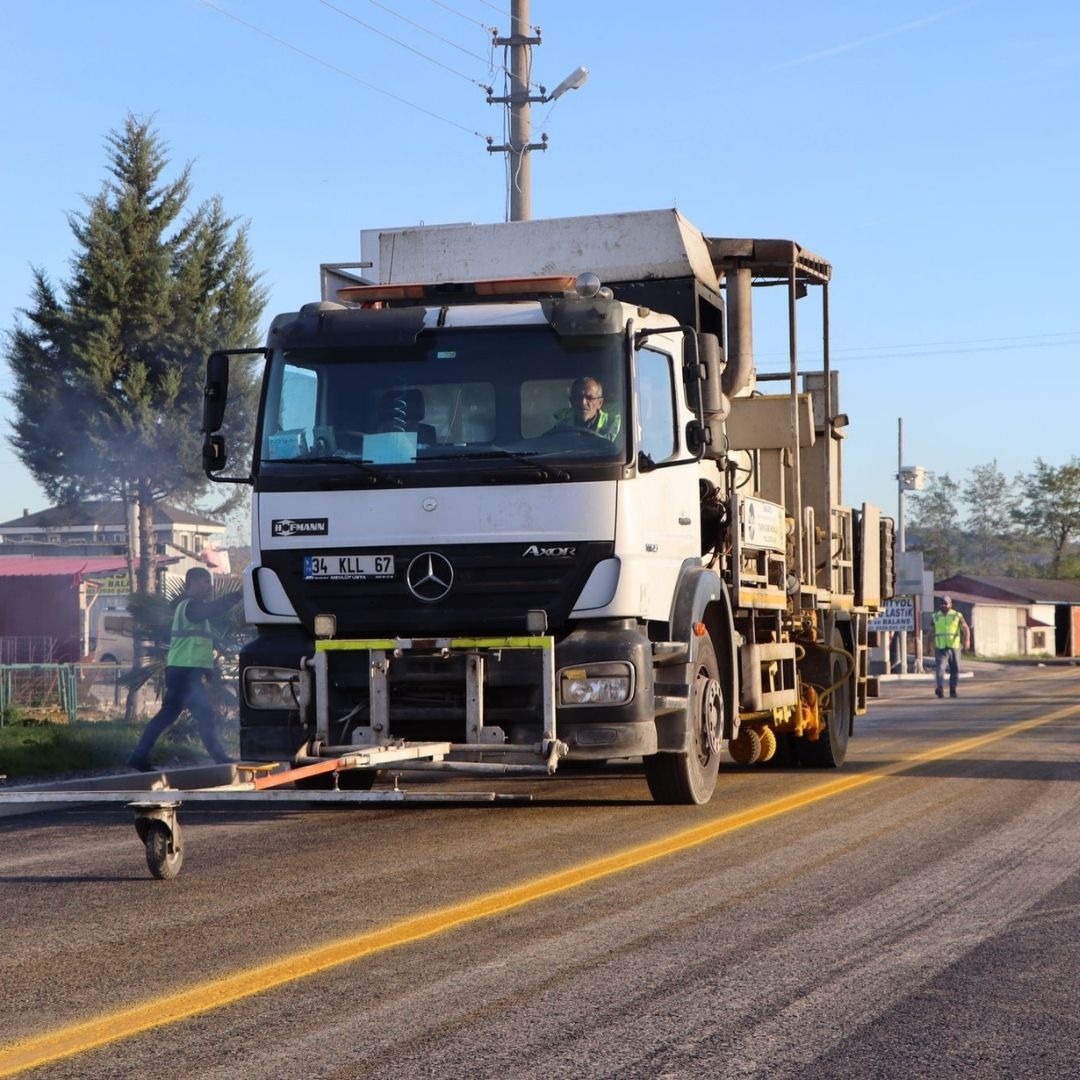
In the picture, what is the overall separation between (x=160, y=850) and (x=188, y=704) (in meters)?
5.77

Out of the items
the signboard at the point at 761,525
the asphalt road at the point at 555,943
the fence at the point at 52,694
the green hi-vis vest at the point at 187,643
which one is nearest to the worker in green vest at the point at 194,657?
the green hi-vis vest at the point at 187,643

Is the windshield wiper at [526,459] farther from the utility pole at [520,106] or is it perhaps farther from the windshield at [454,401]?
the utility pole at [520,106]

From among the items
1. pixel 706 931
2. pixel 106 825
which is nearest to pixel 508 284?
pixel 106 825

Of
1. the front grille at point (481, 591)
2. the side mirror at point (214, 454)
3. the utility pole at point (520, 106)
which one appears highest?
the utility pole at point (520, 106)

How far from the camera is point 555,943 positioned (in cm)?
619

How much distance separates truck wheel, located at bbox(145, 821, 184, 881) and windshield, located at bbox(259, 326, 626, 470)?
8.95 ft

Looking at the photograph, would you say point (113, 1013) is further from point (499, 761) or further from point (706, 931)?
point (499, 761)

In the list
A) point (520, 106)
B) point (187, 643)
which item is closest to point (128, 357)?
point (520, 106)

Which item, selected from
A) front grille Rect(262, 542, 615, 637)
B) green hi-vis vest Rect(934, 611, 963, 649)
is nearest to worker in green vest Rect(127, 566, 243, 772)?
front grille Rect(262, 542, 615, 637)

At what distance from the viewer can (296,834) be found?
9828 mm

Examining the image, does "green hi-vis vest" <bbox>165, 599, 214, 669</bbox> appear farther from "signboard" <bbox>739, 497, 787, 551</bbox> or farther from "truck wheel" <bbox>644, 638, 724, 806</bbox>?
"signboard" <bbox>739, 497, 787, 551</bbox>

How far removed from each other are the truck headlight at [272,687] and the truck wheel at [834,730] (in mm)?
5748

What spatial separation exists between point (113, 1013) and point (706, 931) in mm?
2298

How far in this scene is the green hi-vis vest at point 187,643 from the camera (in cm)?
1355
